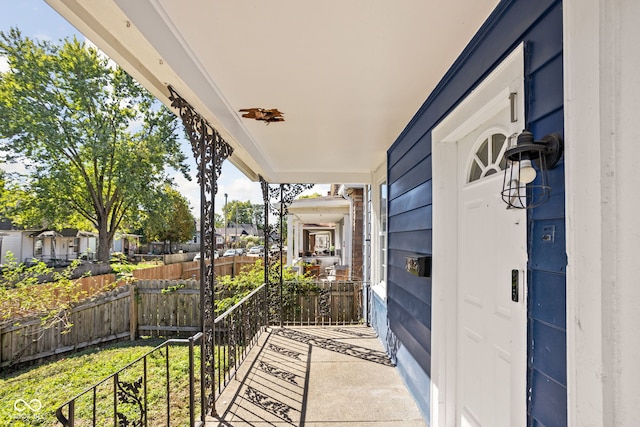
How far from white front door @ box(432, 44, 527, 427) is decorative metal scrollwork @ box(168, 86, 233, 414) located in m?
1.66

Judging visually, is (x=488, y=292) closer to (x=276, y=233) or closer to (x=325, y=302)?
(x=276, y=233)

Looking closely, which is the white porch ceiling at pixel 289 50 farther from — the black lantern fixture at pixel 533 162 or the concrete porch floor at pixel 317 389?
the concrete porch floor at pixel 317 389

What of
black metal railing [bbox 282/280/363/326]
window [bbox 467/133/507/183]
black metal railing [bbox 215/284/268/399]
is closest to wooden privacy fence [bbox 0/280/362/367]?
black metal railing [bbox 282/280/363/326]

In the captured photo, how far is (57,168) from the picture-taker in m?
13.6

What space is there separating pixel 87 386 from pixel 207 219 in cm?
395

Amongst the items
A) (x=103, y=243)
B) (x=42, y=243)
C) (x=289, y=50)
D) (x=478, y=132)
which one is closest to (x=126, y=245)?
(x=42, y=243)

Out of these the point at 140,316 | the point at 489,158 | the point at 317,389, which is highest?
the point at 489,158

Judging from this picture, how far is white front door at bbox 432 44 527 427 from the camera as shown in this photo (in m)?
1.43

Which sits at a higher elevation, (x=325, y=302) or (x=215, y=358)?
(x=325, y=302)

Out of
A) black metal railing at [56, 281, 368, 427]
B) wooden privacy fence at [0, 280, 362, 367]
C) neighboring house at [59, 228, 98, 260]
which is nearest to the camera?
black metal railing at [56, 281, 368, 427]

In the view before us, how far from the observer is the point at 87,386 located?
4.94 m

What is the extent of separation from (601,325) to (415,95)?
6.59 feet

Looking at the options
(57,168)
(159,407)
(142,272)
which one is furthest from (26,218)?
(159,407)

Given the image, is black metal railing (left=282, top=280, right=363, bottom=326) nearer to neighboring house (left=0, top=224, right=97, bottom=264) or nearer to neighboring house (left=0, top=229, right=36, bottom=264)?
neighboring house (left=0, top=224, right=97, bottom=264)
